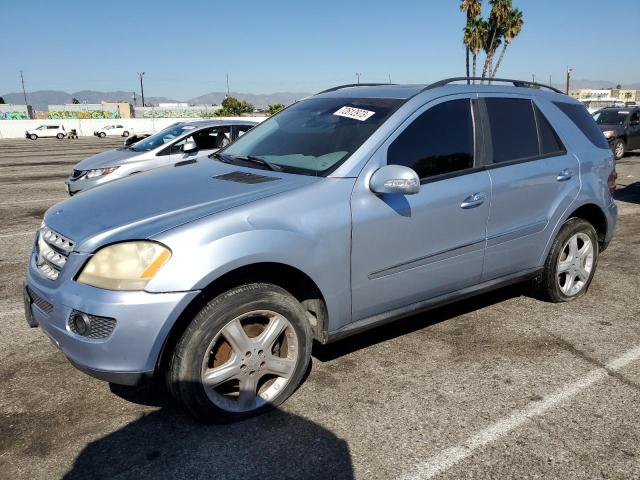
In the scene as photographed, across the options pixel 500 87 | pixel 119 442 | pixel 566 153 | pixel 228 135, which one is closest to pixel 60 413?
pixel 119 442

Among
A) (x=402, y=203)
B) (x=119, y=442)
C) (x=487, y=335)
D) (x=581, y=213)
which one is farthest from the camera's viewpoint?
(x=581, y=213)

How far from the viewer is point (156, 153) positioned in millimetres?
8984

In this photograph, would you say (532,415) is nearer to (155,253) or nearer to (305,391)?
(305,391)

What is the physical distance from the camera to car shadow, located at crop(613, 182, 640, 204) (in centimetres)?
1012

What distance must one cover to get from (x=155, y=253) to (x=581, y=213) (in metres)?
3.59

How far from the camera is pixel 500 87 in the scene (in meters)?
4.14

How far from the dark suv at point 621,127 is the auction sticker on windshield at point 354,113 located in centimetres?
1568

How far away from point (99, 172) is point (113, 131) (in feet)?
159

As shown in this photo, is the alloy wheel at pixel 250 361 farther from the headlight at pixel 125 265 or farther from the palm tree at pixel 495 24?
the palm tree at pixel 495 24

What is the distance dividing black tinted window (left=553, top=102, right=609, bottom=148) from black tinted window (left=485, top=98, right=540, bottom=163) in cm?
49

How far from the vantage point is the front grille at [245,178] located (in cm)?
313

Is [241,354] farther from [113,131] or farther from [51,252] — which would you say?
[113,131]

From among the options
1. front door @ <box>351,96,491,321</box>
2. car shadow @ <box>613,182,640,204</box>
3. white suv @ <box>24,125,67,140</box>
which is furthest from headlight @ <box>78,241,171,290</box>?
white suv @ <box>24,125,67,140</box>

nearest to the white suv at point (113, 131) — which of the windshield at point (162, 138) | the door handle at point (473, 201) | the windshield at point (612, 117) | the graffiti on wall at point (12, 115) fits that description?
the graffiti on wall at point (12, 115)
